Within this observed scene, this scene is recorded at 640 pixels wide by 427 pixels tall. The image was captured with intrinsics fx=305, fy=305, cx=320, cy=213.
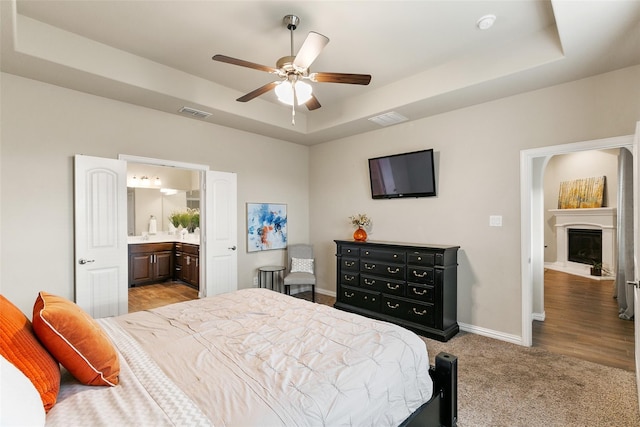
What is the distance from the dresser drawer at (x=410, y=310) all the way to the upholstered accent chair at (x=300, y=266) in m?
1.23

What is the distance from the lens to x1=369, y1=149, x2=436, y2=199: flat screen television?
3967 millimetres

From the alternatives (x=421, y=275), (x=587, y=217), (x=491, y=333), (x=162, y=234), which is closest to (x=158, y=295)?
(x=162, y=234)

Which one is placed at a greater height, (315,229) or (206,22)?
(206,22)

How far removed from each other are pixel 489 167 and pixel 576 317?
95.1 inches

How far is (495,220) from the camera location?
3.49 meters

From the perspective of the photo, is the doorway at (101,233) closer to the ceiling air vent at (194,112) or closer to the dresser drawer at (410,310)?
the ceiling air vent at (194,112)

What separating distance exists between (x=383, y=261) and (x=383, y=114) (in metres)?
1.89

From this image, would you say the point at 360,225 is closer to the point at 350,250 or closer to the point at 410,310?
the point at 350,250

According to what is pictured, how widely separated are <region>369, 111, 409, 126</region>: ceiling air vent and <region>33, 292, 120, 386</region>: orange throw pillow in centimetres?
365

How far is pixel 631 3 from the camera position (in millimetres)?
1944

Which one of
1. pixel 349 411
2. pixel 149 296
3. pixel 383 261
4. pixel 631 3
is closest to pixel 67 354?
pixel 349 411

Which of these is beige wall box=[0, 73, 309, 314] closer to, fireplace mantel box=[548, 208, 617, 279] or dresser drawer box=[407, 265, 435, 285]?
dresser drawer box=[407, 265, 435, 285]

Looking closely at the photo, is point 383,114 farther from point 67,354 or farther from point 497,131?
point 67,354

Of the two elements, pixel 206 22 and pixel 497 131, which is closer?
pixel 206 22
